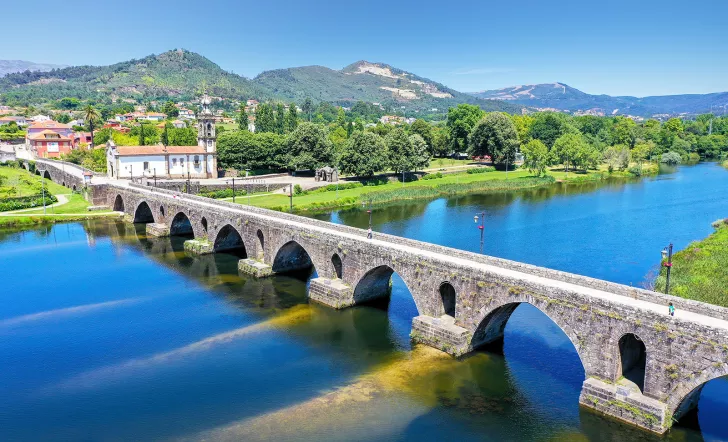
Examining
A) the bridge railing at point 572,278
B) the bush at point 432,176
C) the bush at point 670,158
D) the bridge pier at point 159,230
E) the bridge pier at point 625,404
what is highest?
the bush at point 670,158

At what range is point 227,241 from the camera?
2069 inches

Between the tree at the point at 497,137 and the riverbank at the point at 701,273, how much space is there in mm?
63292

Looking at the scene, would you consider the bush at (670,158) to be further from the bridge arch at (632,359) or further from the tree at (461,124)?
the bridge arch at (632,359)

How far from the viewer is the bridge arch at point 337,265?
37531 mm

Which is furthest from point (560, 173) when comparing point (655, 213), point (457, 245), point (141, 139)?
point (141, 139)

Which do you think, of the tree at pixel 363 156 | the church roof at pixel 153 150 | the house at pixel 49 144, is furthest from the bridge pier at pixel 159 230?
the house at pixel 49 144

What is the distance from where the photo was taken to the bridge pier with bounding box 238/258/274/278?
44.2 m

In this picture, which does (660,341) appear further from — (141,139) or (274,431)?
(141,139)

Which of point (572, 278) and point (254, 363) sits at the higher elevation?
point (572, 278)

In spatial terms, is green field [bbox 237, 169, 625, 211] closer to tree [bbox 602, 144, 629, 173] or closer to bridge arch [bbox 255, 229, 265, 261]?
tree [bbox 602, 144, 629, 173]

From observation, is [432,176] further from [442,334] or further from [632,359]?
[632,359]

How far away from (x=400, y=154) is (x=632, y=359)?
7449 centimetres

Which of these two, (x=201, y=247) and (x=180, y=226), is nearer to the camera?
(x=201, y=247)

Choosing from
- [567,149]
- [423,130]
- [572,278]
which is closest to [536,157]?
[567,149]
